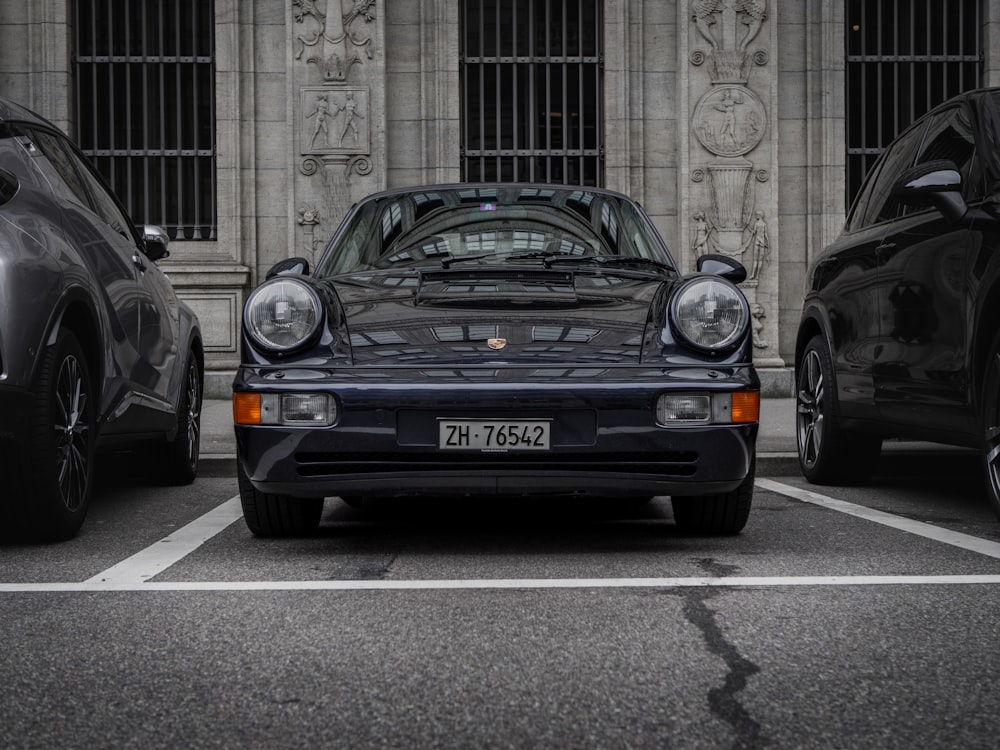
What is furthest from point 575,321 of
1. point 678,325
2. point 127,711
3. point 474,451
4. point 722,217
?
point 722,217

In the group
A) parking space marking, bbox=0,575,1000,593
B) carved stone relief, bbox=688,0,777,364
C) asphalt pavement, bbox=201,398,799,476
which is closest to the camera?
parking space marking, bbox=0,575,1000,593

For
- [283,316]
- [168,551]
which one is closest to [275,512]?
[168,551]

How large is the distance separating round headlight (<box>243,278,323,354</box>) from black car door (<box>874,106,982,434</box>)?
241 centimetres

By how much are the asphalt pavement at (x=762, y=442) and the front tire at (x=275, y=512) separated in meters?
2.87

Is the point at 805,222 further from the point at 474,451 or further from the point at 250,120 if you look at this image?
the point at 474,451

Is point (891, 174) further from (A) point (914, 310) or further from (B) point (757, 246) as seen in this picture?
(B) point (757, 246)

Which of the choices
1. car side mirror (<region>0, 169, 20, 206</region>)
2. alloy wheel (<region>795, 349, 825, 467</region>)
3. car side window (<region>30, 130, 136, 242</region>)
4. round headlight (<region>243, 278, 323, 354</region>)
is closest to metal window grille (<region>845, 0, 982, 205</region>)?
alloy wheel (<region>795, 349, 825, 467</region>)

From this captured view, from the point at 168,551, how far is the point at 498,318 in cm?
137

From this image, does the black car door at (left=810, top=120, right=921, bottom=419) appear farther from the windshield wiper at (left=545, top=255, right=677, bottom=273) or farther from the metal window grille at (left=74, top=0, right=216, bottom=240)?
the metal window grille at (left=74, top=0, right=216, bottom=240)

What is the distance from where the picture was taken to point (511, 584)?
150 inches

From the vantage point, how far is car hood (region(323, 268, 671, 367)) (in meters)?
4.36

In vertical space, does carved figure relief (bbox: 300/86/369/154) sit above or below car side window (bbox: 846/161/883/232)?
above

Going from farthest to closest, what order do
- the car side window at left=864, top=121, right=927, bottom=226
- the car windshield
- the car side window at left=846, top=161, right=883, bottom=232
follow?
the car side window at left=846, top=161, right=883, bottom=232 < the car side window at left=864, top=121, right=927, bottom=226 < the car windshield

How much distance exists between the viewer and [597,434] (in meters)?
4.23
